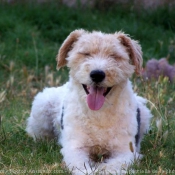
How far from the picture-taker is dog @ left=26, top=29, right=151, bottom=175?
5.60 meters

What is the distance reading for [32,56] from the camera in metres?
11.5

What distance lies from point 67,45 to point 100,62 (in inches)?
25.6

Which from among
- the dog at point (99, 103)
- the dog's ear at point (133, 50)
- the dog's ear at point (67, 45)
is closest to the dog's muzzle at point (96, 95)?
the dog at point (99, 103)

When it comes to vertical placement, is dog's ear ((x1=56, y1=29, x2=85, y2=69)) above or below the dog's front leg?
above

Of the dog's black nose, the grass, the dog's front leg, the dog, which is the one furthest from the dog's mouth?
the grass

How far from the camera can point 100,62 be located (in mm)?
5617

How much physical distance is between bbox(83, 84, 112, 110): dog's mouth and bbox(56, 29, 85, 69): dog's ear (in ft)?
1.99

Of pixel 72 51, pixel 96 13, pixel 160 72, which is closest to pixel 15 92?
pixel 160 72

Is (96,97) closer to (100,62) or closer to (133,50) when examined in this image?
(100,62)

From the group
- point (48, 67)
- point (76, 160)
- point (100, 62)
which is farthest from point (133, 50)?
point (48, 67)

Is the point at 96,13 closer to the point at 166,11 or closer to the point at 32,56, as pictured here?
the point at 166,11

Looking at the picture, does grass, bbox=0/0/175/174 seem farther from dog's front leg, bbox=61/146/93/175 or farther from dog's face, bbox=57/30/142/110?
dog's face, bbox=57/30/142/110

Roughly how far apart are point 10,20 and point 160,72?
4.20m

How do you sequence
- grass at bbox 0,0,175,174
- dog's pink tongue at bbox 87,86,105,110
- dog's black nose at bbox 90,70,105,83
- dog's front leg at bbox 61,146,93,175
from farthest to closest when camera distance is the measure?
1. grass at bbox 0,0,175,174
2. dog's pink tongue at bbox 87,86,105,110
3. dog's black nose at bbox 90,70,105,83
4. dog's front leg at bbox 61,146,93,175
